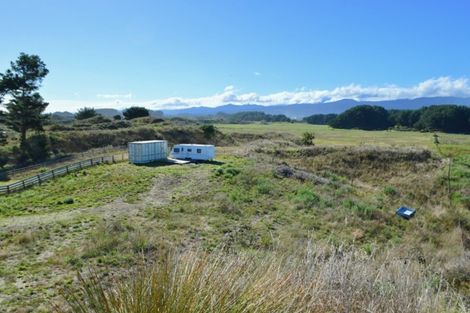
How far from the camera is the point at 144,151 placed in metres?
34.9

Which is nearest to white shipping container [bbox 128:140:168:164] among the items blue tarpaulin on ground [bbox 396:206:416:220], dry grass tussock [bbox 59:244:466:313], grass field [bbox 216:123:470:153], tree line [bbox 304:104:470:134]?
blue tarpaulin on ground [bbox 396:206:416:220]

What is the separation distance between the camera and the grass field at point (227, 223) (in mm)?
5832

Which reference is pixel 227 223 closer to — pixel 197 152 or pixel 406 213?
pixel 406 213

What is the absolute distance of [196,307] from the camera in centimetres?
216

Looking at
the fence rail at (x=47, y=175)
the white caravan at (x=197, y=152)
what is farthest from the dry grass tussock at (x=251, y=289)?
the white caravan at (x=197, y=152)

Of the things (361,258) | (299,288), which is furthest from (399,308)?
(361,258)

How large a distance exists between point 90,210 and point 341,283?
19045mm

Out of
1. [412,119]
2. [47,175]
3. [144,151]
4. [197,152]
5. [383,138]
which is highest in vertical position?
[412,119]

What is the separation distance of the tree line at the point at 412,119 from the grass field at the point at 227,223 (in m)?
67.0

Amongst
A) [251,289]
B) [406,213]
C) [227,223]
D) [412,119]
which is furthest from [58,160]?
[412,119]

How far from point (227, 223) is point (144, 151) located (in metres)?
19.1

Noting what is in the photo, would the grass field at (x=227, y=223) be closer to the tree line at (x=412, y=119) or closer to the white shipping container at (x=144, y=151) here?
the white shipping container at (x=144, y=151)

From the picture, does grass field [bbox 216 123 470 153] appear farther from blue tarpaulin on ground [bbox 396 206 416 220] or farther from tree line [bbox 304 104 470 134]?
blue tarpaulin on ground [bbox 396 206 416 220]

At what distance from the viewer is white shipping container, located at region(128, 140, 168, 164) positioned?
34500mm
